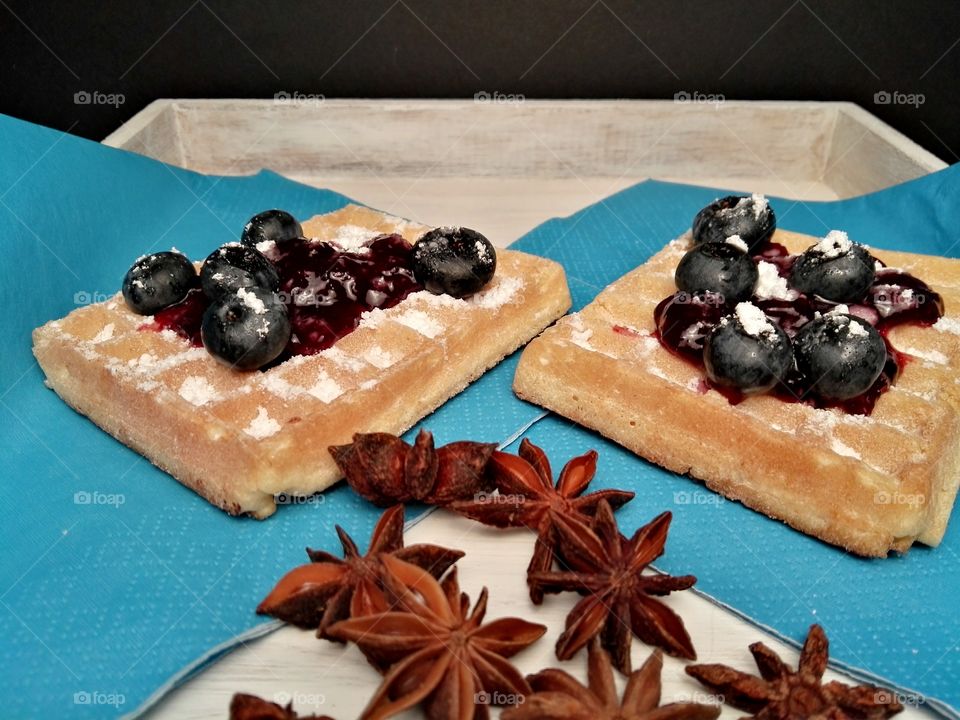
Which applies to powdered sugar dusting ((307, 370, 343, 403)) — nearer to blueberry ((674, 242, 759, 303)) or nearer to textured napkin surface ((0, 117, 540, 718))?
textured napkin surface ((0, 117, 540, 718))

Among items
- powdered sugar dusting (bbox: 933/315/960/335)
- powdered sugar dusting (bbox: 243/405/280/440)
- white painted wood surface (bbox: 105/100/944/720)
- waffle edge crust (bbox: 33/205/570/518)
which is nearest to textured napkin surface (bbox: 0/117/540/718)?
waffle edge crust (bbox: 33/205/570/518)

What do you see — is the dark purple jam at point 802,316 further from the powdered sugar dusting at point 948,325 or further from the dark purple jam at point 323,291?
the dark purple jam at point 323,291

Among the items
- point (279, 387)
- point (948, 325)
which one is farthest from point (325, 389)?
point (948, 325)

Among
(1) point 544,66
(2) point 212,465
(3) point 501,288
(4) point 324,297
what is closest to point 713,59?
(1) point 544,66

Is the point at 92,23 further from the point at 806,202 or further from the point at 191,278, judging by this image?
the point at 806,202

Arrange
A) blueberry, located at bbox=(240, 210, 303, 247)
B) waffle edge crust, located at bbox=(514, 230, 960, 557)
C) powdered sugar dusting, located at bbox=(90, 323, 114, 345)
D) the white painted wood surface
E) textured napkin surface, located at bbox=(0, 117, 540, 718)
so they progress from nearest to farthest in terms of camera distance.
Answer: textured napkin surface, located at bbox=(0, 117, 540, 718), waffle edge crust, located at bbox=(514, 230, 960, 557), powdered sugar dusting, located at bbox=(90, 323, 114, 345), blueberry, located at bbox=(240, 210, 303, 247), the white painted wood surface

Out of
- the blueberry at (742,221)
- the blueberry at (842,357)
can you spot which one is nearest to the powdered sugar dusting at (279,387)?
the blueberry at (842,357)
